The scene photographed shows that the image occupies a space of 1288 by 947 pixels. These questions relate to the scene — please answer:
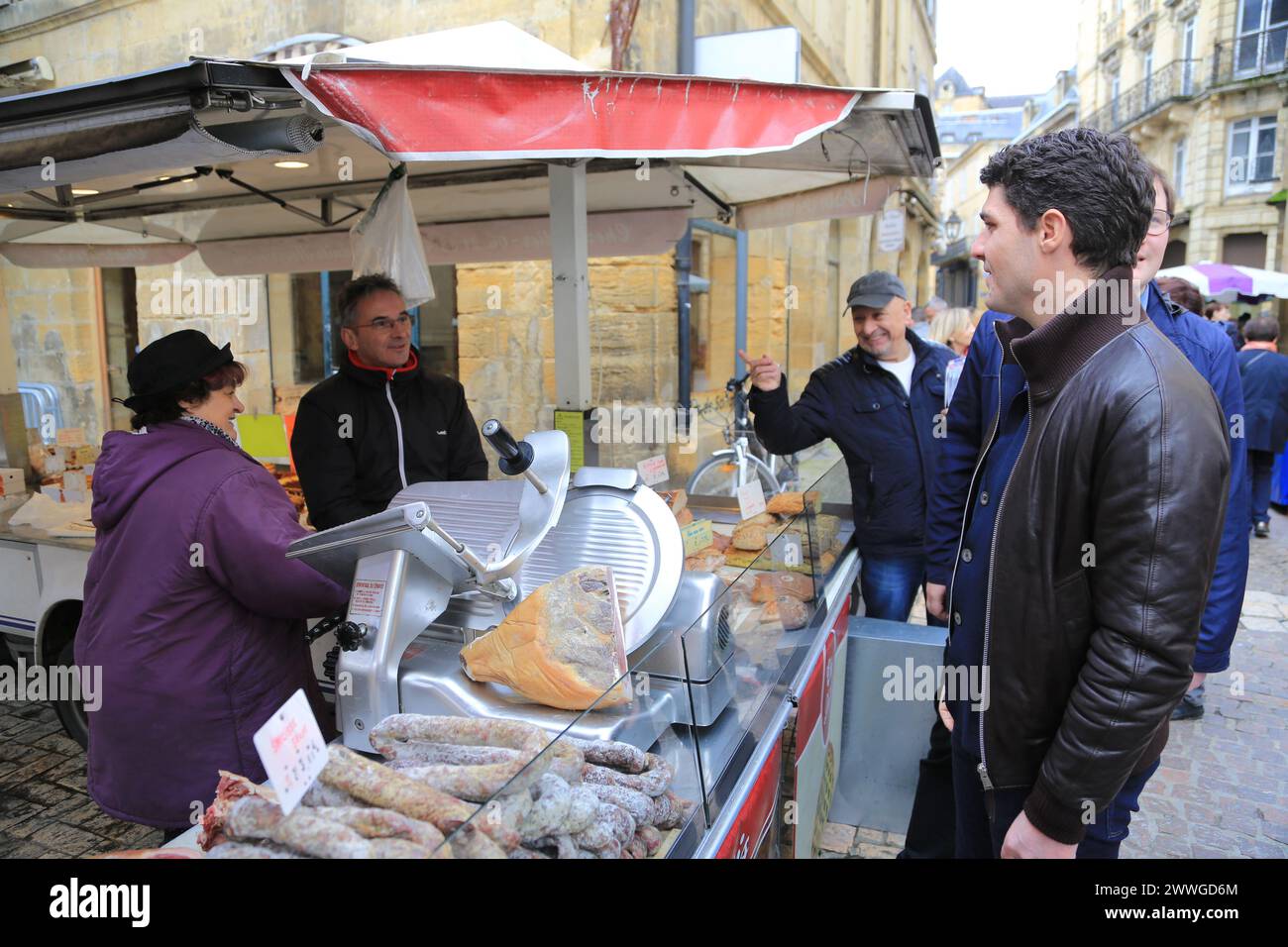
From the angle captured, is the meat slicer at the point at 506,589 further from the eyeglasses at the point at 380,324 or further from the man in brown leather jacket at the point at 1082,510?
the eyeglasses at the point at 380,324

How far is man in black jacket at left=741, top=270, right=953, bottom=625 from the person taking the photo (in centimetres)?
361

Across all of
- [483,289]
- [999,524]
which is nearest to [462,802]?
[999,524]

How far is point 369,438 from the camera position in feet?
10.9

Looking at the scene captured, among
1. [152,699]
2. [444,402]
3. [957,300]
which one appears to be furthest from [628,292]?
[957,300]

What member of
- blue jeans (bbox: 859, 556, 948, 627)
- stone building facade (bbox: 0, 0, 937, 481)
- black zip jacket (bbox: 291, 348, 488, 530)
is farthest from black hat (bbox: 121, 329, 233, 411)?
stone building facade (bbox: 0, 0, 937, 481)

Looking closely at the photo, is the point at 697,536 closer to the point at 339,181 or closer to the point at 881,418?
the point at 881,418

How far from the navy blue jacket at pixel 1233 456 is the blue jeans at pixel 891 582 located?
768 millimetres

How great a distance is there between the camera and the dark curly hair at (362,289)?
3352 mm

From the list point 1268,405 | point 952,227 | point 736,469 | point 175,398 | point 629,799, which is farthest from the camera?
point 952,227

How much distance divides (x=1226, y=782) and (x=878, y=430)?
245cm

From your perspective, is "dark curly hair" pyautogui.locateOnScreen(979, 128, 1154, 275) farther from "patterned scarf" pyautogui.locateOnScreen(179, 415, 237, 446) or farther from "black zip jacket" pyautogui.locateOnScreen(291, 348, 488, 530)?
"black zip jacket" pyautogui.locateOnScreen(291, 348, 488, 530)

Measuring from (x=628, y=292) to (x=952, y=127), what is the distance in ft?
281

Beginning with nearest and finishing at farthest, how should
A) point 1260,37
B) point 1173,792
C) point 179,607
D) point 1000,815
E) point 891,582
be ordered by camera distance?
1. point 1000,815
2. point 179,607
3. point 891,582
4. point 1173,792
5. point 1260,37

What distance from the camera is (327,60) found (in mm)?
2102
